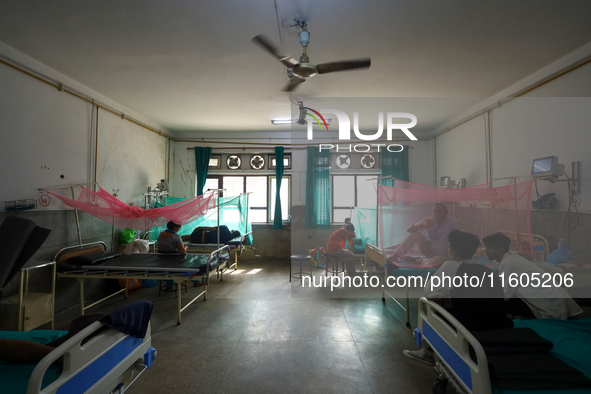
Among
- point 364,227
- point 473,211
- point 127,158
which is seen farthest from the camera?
point 364,227

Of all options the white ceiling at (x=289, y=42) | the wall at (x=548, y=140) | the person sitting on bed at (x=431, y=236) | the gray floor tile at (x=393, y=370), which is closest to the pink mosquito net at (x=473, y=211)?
the person sitting on bed at (x=431, y=236)

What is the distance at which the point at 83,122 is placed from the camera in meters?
4.01

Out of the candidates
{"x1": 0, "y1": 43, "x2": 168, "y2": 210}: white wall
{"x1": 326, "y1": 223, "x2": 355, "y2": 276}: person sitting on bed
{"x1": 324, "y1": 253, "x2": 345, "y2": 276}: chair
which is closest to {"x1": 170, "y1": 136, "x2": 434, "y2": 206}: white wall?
{"x1": 0, "y1": 43, "x2": 168, "y2": 210}: white wall

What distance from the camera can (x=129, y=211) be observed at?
387 centimetres

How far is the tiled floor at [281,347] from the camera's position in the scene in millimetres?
2254

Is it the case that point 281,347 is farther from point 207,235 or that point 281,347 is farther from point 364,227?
point 207,235

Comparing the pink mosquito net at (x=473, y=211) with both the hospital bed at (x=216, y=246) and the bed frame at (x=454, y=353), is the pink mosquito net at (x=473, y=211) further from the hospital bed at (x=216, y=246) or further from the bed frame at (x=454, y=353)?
the hospital bed at (x=216, y=246)

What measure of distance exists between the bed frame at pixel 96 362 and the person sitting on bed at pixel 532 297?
287 centimetres

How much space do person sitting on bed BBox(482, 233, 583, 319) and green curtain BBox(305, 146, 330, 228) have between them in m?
4.05

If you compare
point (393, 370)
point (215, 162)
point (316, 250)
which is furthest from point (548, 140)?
point (215, 162)

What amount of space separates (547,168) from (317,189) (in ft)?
13.2

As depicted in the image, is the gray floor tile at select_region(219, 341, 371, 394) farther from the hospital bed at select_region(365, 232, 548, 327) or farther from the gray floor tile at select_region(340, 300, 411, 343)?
→ the hospital bed at select_region(365, 232, 548, 327)

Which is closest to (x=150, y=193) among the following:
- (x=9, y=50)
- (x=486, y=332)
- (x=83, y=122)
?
(x=83, y=122)

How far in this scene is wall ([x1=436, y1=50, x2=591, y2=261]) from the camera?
3.03m
